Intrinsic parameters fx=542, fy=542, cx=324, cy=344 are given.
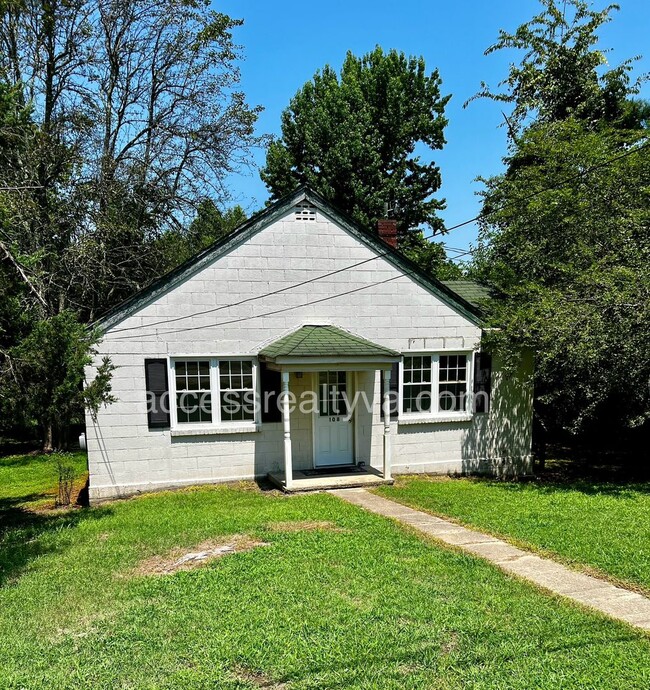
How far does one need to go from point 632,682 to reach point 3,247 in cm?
786

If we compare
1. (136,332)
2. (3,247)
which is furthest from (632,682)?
(136,332)

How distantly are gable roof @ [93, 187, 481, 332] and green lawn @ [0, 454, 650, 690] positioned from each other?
15.8 feet

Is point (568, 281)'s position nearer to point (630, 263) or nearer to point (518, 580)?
point (630, 263)

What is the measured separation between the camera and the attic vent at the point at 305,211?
37.9 feet

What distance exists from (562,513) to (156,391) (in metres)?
7.74

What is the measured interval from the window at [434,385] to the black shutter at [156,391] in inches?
203

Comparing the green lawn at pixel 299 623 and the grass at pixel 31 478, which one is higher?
the green lawn at pixel 299 623

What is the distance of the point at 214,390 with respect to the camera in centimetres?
1122

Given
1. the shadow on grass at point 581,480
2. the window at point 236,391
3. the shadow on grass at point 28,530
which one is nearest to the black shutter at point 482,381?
the shadow on grass at point 581,480

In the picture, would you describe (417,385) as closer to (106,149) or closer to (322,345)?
(322,345)

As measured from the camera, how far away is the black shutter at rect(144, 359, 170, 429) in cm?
1080

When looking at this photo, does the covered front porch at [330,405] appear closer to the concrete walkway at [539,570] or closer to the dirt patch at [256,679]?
the concrete walkway at [539,570]

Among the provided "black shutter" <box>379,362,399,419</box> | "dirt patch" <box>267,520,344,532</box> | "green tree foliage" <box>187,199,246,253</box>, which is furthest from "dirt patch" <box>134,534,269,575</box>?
"green tree foliage" <box>187,199,246,253</box>

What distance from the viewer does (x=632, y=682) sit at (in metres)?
3.86
